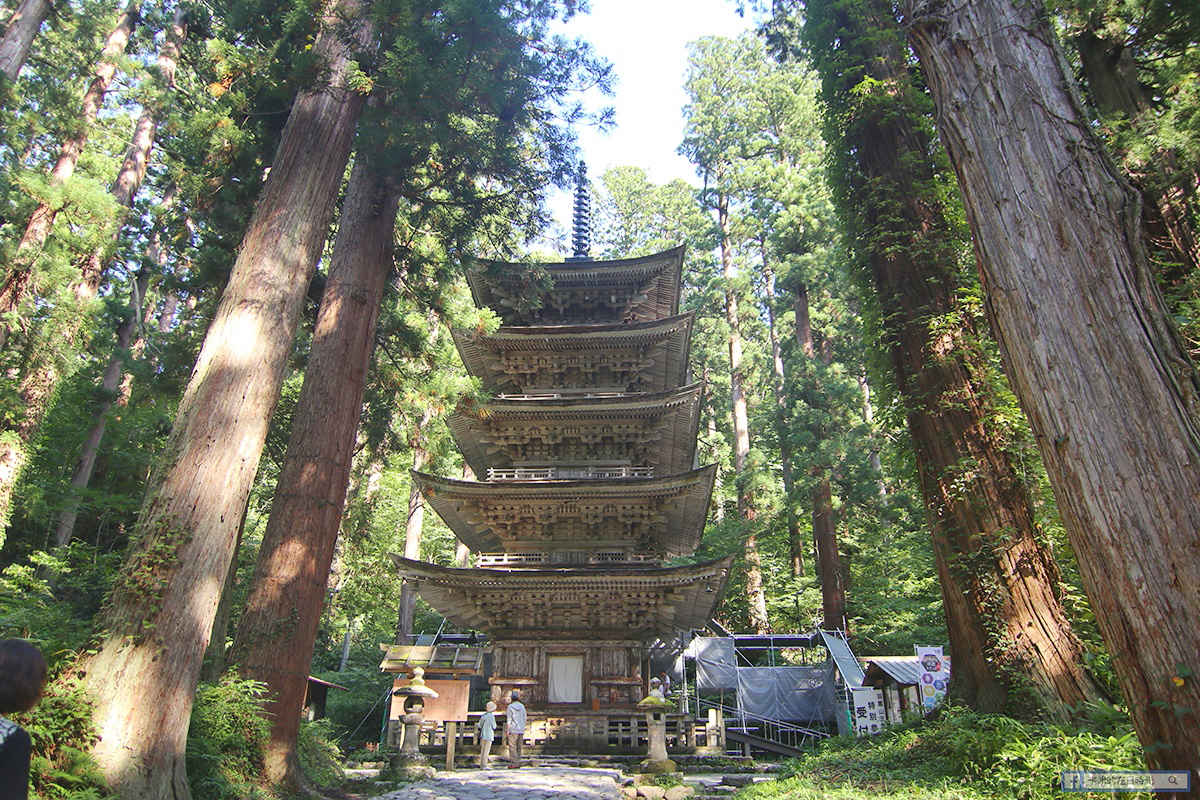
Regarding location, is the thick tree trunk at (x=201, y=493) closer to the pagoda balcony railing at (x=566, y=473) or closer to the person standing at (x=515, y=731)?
the person standing at (x=515, y=731)

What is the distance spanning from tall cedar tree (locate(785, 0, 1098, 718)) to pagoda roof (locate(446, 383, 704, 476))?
6.47m

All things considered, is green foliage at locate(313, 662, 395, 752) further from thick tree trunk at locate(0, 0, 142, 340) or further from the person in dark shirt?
the person in dark shirt

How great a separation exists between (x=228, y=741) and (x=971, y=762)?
5358mm

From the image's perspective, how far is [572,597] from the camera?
12.7 metres

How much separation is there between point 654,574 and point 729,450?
14.3 meters

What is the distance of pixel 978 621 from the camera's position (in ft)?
17.0

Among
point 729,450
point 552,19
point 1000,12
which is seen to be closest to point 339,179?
point 552,19

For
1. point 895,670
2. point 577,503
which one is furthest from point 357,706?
point 895,670

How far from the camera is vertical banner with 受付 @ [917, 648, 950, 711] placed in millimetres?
11148

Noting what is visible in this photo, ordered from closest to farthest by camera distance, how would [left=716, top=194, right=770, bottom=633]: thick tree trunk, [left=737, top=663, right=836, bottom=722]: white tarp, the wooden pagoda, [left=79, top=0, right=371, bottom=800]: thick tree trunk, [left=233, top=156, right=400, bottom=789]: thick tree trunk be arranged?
[left=79, top=0, right=371, bottom=800]: thick tree trunk → [left=233, top=156, right=400, bottom=789]: thick tree trunk → the wooden pagoda → [left=737, top=663, right=836, bottom=722]: white tarp → [left=716, top=194, right=770, bottom=633]: thick tree trunk

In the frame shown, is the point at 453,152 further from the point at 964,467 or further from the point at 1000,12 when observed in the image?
the point at 964,467

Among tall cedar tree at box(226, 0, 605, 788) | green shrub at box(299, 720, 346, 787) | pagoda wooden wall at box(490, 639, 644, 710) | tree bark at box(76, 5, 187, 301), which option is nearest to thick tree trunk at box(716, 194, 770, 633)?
pagoda wooden wall at box(490, 639, 644, 710)

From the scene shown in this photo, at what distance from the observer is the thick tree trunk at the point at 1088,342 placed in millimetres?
2254

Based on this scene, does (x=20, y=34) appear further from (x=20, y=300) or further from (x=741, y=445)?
(x=741, y=445)
